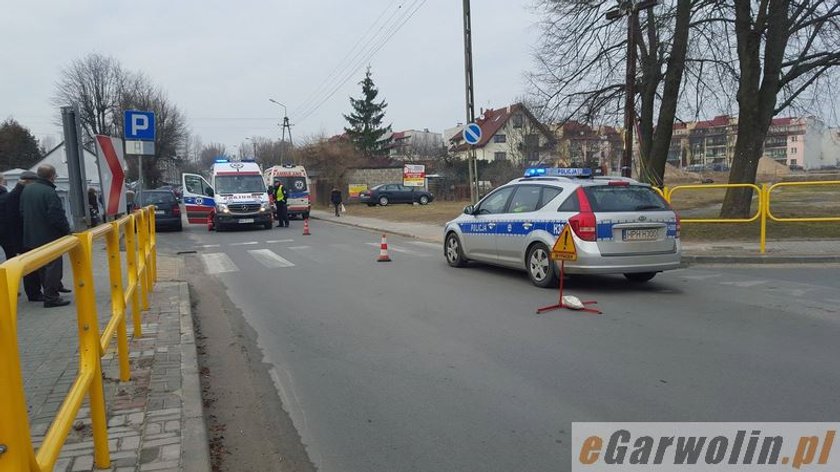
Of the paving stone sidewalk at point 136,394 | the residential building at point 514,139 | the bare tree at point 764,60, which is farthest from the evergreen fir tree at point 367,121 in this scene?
the paving stone sidewalk at point 136,394

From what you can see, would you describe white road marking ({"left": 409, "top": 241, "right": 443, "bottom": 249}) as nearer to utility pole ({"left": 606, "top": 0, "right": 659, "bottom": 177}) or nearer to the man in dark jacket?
utility pole ({"left": 606, "top": 0, "right": 659, "bottom": 177})

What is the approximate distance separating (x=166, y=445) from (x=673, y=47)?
700 inches

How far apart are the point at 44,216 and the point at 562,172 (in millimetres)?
7370

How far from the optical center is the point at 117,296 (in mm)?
4719

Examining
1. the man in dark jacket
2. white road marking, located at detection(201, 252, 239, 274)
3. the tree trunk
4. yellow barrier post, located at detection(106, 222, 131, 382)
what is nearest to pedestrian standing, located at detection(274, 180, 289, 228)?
white road marking, located at detection(201, 252, 239, 274)

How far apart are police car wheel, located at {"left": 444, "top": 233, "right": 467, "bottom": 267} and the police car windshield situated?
14.4 m

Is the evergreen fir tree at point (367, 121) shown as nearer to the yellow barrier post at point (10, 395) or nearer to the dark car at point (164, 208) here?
the dark car at point (164, 208)

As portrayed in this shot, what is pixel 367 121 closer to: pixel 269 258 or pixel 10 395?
pixel 269 258

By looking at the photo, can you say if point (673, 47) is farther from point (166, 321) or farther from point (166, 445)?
point (166, 445)

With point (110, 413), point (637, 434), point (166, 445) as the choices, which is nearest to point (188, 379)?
point (110, 413)

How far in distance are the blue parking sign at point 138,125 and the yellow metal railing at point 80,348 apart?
3702 millimetres

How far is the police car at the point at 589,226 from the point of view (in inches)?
346

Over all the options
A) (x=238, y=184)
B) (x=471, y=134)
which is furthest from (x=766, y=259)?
(x=238, y=184)

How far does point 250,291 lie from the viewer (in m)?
9.93
